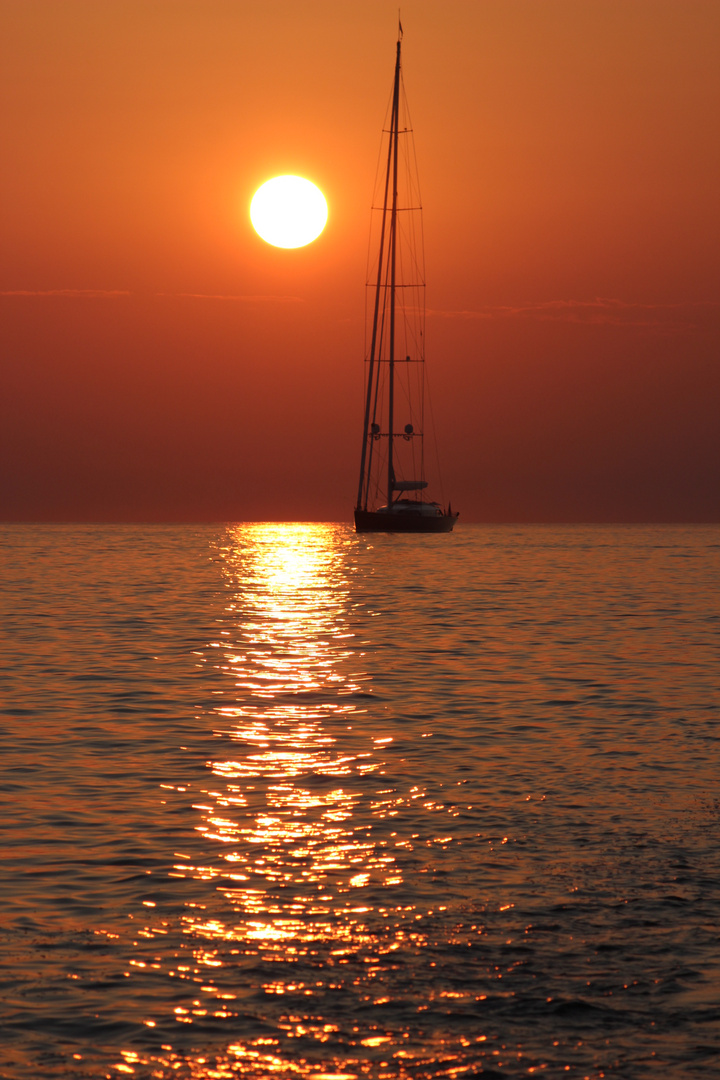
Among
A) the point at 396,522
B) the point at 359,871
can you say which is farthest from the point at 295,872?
the point at 396,522

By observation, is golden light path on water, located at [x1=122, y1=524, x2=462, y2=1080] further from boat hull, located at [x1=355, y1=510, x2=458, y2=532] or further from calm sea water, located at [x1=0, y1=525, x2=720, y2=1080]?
boat hull, located at [x1=355, y1=510, x2=458, y2=532]

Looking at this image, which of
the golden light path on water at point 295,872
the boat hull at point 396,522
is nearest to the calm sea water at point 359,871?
the golden light path on water at point 295,872

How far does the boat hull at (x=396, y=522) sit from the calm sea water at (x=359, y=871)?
77477 mm

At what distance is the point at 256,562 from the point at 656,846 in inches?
3714

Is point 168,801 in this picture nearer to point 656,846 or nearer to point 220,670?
point 656,846

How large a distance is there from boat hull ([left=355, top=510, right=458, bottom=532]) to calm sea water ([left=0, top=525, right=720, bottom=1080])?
77.5 m

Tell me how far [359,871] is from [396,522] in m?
97.5

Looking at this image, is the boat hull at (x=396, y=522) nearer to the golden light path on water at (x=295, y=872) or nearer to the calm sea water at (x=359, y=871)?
the calm sea water at (x=359, y=871)

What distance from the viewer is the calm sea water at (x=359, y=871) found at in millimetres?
7562

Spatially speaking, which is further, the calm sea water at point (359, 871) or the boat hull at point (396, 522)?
the boat hull at point (396, 522)

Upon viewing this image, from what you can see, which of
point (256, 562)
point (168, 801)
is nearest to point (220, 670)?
point (168, 801)

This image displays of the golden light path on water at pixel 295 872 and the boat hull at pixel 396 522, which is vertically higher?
the golden light path on water at pixel 295 872

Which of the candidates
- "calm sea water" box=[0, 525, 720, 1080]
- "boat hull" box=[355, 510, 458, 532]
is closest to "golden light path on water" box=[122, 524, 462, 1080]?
"calm sea water" box=[0, 525, 720, 1080]

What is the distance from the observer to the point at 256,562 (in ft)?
347
